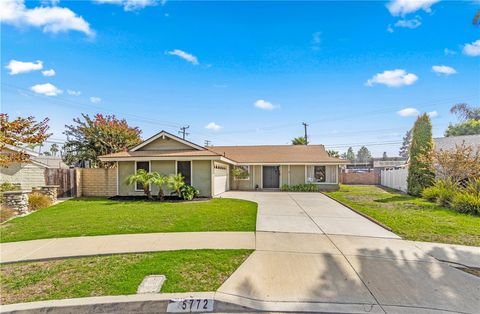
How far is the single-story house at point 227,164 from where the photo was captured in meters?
15.4

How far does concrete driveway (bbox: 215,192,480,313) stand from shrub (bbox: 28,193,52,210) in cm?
1058

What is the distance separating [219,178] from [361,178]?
17.5 metres

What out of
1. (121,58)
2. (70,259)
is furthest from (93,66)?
(70,259)

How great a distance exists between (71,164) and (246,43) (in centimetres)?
2283

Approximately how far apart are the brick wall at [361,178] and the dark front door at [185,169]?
60.7ft

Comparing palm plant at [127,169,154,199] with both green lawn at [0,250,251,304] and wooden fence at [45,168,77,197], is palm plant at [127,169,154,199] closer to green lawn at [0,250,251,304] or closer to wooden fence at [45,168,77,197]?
wooden fence at [45,168,77,197]

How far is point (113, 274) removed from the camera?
445cm

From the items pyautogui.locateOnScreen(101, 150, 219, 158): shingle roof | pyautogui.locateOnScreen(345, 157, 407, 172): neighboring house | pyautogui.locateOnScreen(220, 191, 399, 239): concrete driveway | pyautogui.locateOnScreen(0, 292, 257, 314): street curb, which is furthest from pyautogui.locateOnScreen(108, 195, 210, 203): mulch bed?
pyautogui.locateOnScreen(345, 157, 407, 172): neighboring house

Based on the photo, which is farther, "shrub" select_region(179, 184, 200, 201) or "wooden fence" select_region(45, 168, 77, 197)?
"wooden fence" select_region(45, 168, 77, 197)

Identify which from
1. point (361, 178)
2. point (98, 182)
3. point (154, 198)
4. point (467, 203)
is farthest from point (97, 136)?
point (361, 178)

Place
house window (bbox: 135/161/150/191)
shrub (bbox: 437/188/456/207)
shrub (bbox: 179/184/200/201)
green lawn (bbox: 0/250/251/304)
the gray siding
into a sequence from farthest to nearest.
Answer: the gray siding, house window (bbox: 135/161/150/191), shrub (bbox: 179/184/200/201), shrub (bbox: 437/188/456/207), green lawn (bbox: 0/250/251/304)

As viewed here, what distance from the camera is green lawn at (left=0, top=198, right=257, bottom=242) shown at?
7258 millimetres

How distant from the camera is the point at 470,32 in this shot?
1031 cm

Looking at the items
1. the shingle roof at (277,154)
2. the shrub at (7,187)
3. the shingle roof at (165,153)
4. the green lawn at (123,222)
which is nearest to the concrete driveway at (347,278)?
the green lawn at (123,222)
